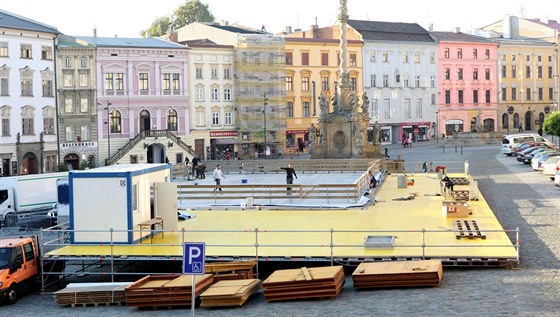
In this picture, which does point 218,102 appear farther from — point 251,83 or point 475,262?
point 475,262

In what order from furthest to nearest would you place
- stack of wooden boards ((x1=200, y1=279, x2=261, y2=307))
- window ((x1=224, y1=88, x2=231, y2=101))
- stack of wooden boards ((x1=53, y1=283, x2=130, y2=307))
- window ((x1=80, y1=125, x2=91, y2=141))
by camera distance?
window ((x1=224, y1=88, x2=231, y2=101)) → window ((x1=80, y1=125, x2=91, y2=141)) → stack of wooden boards ((x1=53, y1=283, x2=130, y2=307)) → stack of wooden boards ((x1=200, y1=279, x2=261, y2=307))

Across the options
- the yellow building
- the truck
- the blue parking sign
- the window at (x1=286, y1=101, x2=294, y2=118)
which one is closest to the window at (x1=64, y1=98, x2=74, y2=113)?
the yellow building

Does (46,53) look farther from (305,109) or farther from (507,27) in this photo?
(507,27)

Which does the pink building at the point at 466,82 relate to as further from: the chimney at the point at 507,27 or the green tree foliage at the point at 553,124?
the green tree foliage at the point at 553,124

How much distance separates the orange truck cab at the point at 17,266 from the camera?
24.1 m

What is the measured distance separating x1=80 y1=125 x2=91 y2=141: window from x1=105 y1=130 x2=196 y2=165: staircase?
96.4 inches

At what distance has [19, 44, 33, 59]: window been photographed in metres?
69.9

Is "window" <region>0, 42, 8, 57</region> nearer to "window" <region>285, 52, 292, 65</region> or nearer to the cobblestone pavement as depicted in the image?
"window" <region>285, 52, 292, 65</region>

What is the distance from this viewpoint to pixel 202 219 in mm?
35219

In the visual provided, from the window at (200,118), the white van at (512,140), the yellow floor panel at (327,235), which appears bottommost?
the yellow floor panel at (327,235)

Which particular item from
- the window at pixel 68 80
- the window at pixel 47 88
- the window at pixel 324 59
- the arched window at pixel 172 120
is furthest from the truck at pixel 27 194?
the window at pixel 324 59

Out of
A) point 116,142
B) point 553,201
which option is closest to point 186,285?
point 553,201

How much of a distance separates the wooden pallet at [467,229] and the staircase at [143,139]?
4933 cm

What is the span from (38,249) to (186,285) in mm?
5767
